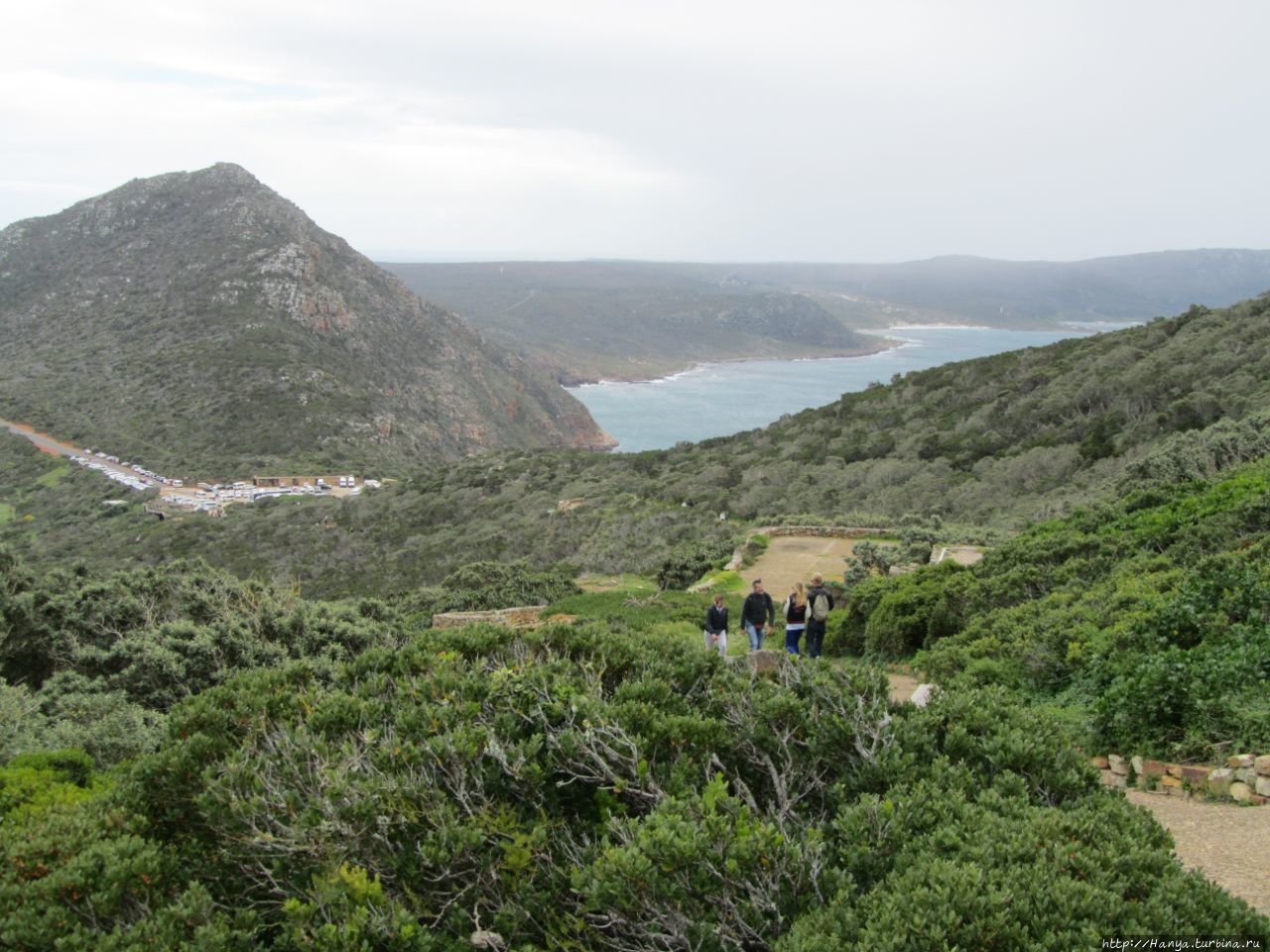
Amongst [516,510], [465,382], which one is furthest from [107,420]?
[516,510]

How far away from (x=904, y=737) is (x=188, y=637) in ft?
29.6

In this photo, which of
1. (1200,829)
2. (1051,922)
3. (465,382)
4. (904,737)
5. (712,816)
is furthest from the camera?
(465,382)

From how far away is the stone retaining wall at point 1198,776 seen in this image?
16.9 ft

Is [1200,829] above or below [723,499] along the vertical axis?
above

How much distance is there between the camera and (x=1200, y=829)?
488 cm

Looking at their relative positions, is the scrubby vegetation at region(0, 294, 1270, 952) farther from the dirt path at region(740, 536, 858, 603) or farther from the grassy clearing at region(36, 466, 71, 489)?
the grassy clearing at region(36, 466, 71, 489)

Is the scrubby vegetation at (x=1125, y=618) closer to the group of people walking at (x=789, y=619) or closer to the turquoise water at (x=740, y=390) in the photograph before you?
the group of people walking at (x=789, y=619)

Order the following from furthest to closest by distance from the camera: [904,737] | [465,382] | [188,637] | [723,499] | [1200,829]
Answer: [465,382] < [723,499] < [188,637] < [1200,829] < [904,737]

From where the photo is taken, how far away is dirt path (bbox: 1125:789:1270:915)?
427 centimetres

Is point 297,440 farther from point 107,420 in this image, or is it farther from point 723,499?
point 723,499

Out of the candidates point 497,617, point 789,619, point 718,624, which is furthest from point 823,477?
point 718,624

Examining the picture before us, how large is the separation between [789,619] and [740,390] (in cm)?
10077

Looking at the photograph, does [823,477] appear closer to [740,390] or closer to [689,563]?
[689,563]

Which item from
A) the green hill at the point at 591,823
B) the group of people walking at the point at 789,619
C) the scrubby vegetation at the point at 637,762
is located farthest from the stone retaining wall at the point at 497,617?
the green hill at the point at 591,823
